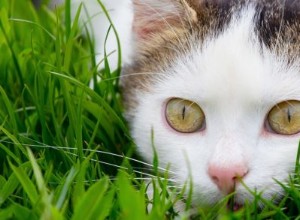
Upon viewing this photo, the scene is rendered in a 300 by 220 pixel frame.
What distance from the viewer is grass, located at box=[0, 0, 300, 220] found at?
176cm

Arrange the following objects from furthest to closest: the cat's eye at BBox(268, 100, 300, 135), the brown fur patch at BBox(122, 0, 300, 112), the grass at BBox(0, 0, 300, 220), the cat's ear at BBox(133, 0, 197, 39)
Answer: the cat's ear at BBox(133, 0, 197, 39), the brown fur patch at BBox(122, 0, 300, 112), the cat's eye at BBox(268, 100, 300, 135), the grass at BBox(0, 0, 300, 220)

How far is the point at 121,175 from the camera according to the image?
1678mm

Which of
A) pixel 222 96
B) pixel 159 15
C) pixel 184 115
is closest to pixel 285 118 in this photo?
pixel 222 96

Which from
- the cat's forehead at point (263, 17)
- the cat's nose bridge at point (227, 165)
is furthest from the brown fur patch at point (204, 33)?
the cat's nose bridge at point (227, 165)

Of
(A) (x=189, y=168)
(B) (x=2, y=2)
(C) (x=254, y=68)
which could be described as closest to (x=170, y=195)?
(A) (x=189, y=168)

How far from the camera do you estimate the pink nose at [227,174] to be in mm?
1916

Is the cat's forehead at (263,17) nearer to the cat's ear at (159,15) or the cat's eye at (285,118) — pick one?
the cat's ear at (159,15)

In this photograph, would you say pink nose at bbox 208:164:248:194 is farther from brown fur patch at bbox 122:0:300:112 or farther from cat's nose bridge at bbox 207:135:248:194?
brown fur patch at bbox 122:0:300:112

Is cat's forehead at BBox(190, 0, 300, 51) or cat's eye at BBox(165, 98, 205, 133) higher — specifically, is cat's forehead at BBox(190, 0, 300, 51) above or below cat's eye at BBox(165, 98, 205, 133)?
above

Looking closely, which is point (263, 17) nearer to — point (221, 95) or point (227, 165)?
point (221, 95)

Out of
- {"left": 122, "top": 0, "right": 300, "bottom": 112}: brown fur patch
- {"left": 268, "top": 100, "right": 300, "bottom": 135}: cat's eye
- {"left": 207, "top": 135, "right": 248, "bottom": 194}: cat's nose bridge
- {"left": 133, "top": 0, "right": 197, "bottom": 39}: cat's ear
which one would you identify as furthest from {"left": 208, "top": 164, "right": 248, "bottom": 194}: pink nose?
{"left": 133, "top": 0, "right": 197, "bottom": 39}: cat's ear

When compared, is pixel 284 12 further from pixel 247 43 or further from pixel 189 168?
pixel 189 168

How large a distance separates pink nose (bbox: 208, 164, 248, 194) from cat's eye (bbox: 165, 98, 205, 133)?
22 centimetres

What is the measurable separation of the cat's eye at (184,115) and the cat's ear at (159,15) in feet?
0.95
